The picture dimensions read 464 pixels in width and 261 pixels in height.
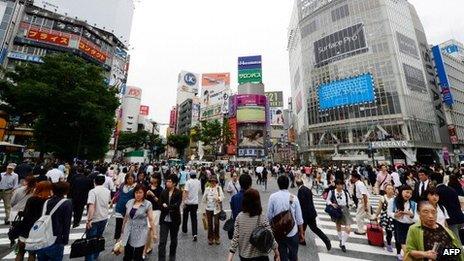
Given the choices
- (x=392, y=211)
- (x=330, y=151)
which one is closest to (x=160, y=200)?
(x=392, y=211)

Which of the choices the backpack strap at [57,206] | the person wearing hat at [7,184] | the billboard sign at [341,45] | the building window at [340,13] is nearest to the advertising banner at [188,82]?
the billboard sign at [341,45]

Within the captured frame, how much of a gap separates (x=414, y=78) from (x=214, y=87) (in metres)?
58.2

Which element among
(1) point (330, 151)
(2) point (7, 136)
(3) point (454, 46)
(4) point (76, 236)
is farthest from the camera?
(3) point (454, 46)

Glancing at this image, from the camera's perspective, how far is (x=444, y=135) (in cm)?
5353

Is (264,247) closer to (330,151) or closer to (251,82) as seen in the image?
(330,151)

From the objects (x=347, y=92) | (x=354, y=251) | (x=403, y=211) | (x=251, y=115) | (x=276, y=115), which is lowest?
(x=354, y=251)

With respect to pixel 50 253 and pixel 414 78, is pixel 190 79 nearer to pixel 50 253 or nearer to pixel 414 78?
pixel 414 78

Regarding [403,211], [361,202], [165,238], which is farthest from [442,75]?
[165,238]

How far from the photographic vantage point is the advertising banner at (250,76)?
255 ft

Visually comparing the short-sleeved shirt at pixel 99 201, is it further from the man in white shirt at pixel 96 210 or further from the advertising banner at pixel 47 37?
the advertising banner at pixel 47 37

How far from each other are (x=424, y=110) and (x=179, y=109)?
3265 inches

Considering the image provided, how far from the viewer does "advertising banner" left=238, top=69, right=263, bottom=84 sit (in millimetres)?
77806

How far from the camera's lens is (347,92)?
50.7 meters

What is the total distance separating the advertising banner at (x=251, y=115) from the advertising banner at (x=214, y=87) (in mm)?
19411
